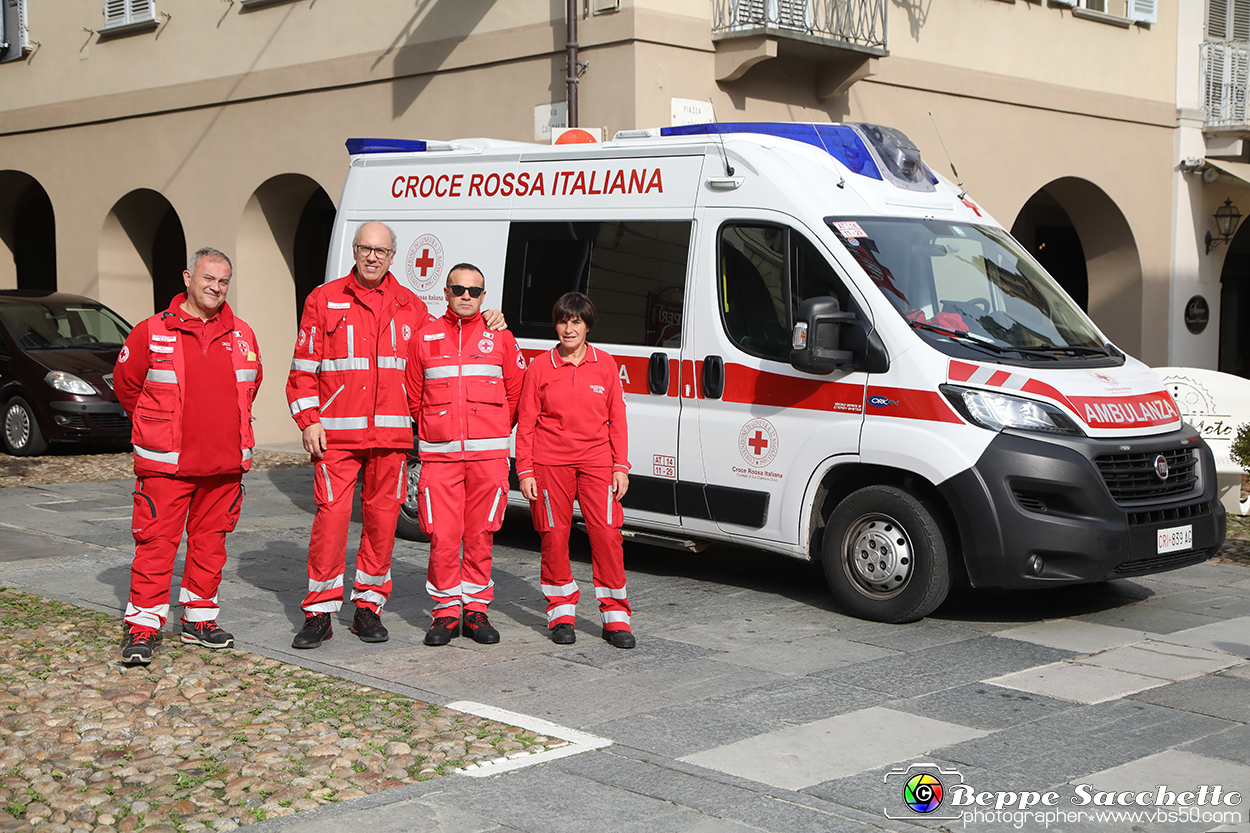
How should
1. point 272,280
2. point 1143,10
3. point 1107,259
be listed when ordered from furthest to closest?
1. point 1107,259
2. point 1143,10
3. point 272,280

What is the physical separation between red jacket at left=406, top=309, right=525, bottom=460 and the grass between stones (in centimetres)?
123

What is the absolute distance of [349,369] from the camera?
655cm

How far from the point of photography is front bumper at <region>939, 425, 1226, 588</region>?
680 cm

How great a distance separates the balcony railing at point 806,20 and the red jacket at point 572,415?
677 cm

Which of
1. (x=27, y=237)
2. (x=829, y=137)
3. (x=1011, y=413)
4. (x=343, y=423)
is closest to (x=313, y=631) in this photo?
(x=343, y=423)

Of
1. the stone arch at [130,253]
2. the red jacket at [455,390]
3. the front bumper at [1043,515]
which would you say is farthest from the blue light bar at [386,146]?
the stone arch at [130,253]

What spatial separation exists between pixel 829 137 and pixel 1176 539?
9.39ft

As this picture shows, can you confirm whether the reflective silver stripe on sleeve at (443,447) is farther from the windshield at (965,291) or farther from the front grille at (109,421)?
the front grille at (109,421)

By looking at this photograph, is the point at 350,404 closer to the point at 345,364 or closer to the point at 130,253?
the point at 345,364

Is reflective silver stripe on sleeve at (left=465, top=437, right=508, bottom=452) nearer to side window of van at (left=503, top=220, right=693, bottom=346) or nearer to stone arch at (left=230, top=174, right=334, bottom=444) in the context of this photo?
side window of van at (left=503, top=220, right=693, bottom=346)

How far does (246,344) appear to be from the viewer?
21.5 feet

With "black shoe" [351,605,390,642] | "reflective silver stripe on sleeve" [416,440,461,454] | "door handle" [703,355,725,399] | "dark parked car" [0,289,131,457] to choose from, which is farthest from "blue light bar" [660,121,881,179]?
"dark parked car" [0,289,131,457]

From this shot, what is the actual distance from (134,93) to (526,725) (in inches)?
569

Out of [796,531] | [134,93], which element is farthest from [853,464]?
[134,93]
